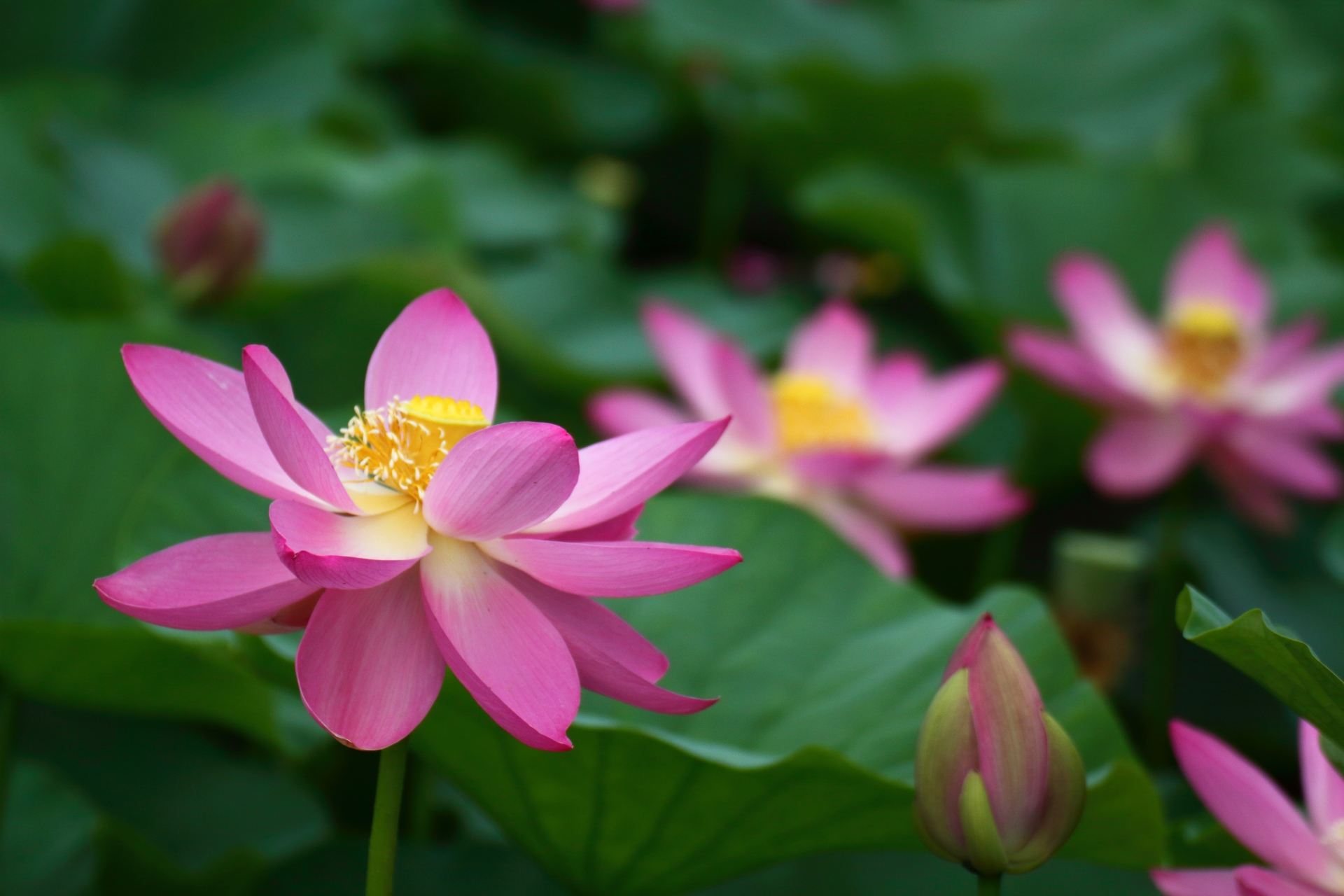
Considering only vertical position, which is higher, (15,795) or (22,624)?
(22,624)

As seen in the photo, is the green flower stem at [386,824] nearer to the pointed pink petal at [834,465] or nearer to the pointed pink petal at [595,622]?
the pointed pink petal at [595,622]

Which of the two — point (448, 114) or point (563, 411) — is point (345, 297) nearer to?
point (563, 411)

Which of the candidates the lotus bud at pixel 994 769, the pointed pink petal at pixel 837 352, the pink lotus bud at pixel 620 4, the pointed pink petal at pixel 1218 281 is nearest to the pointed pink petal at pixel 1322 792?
the lotus bud at pixel 994 769

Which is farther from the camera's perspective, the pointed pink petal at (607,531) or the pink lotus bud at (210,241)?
the pink lotus bud at (210,241)

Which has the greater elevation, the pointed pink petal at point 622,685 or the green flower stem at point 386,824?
the pointed pink petal at point 622,685

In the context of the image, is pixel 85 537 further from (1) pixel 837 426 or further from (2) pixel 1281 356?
(2) pixel 1281 356

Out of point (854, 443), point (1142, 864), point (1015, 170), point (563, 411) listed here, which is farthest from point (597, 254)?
point (1142, 864)

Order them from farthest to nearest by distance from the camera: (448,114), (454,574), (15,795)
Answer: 1. (448,114)
2. (15,795)
3. (454,574)
